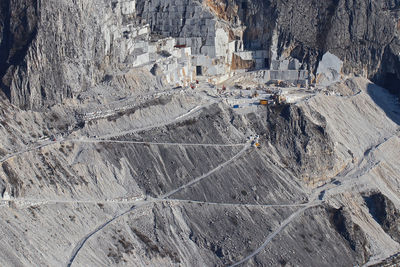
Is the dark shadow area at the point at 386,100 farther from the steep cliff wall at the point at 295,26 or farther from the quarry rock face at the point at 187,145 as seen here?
the steep cliff wall at the point at 295,26

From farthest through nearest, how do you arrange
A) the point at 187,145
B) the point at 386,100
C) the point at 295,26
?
the point at 295,26
the point at 386,100
the point at 187,145

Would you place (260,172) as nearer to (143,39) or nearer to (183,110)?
(183,110)

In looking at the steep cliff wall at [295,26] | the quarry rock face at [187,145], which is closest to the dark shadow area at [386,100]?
the quarry rock face at [187,145]

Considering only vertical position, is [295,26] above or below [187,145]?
above

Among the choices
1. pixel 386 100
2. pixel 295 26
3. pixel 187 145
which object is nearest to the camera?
pixel 187 145

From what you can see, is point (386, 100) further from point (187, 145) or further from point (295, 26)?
point (187, 145)

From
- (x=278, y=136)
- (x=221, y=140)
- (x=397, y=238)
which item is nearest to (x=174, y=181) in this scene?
(x=221, y=140)

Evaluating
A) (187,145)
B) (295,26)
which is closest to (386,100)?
(295,26)
